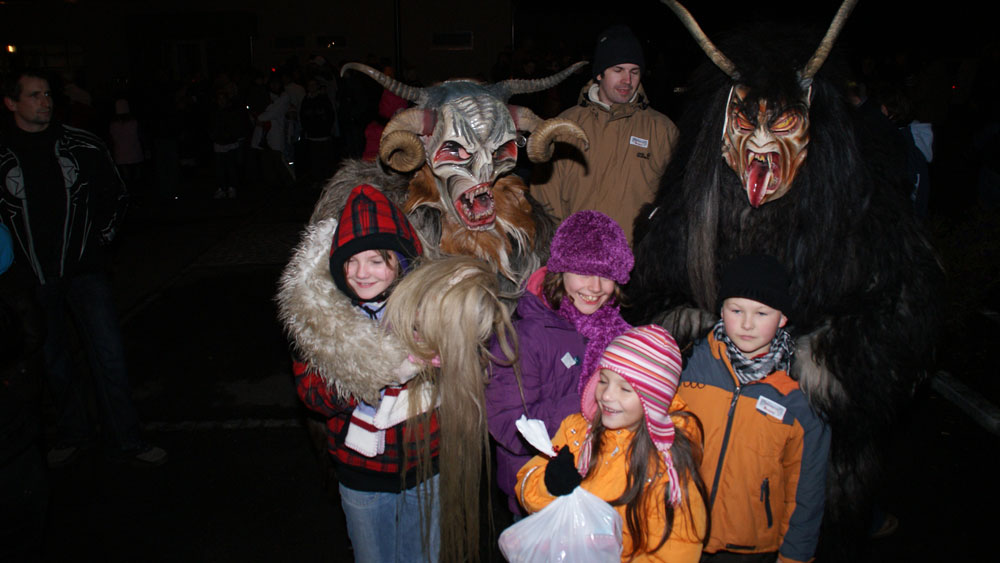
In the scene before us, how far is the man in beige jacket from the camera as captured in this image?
11.7 ft

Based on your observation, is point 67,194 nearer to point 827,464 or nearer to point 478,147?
point 478,147

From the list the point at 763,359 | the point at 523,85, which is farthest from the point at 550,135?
the point at 763,359

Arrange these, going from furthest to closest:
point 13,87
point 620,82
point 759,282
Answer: point 620,82 → point 13,87 → point 759,282

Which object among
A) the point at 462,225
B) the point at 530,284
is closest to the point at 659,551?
the point at 530,284

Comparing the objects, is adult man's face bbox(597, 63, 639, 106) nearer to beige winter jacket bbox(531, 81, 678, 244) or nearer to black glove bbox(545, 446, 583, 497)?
beige winter jacket bbox(531, 81, 678, 244)

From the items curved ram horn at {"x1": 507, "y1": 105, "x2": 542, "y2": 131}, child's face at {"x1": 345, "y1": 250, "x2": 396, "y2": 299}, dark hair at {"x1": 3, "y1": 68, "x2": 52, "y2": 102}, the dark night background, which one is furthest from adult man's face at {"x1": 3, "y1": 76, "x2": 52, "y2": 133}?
curved ram horn at {"x1": 507, "y1": 105, "x2": 542, "y2": 131}

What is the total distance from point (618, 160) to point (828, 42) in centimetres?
147

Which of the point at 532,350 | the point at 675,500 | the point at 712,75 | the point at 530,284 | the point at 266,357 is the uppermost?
the point at 712,75

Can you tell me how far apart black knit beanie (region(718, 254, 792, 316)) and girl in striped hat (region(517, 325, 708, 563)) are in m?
0.36

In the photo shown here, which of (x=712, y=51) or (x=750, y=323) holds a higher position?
(x=712, y=51)

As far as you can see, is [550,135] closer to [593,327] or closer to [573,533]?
[593,327]

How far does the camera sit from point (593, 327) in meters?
2.34

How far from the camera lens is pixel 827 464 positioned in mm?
2396

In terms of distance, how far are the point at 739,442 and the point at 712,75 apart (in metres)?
1.37
